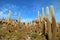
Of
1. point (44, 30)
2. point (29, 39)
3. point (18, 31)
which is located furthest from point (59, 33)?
point (18, 31)

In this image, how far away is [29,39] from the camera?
11812 millimetres

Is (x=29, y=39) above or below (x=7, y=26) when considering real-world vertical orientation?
Result: below

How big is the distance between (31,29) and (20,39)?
224cm

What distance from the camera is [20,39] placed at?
464 inches

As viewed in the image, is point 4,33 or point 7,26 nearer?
point 4,33

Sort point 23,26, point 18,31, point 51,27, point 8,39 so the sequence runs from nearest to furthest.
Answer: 1. point 51,27
2. point 8,39
3. point 18,31
4. point 23,26

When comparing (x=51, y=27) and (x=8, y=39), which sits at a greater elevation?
(x=51, y=27)

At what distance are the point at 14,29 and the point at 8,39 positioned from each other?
1.98 metres

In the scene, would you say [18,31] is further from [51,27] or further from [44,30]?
[51,27]

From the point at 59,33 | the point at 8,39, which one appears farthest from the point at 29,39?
the point at 59,33

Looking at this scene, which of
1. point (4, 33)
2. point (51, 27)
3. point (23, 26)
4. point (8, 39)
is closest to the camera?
point (51, 27)

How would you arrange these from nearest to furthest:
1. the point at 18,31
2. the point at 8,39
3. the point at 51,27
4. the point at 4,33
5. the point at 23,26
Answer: the point at 51,27, the point at 8,39, the point at 4,33, the point at 18,31, the point at 23,26

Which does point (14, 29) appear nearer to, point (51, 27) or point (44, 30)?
point (44, 30)

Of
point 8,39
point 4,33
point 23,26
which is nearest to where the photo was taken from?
point 8,39
